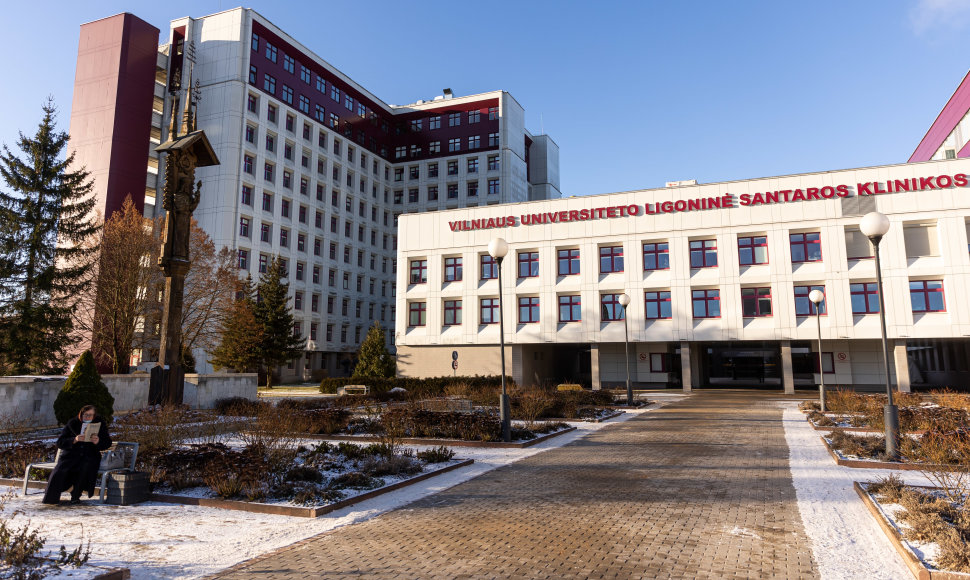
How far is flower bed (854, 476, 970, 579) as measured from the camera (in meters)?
4.88

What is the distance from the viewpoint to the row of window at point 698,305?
1330 inches

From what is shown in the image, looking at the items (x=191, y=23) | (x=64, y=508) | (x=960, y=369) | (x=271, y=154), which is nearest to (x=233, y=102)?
(x=271, y=154)

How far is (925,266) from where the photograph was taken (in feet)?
110

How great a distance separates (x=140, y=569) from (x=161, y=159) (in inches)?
2078

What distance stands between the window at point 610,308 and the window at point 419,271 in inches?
562

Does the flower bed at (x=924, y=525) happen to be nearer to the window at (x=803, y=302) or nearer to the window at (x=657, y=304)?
the window at (x=803, y=302)

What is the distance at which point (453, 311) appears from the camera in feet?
145

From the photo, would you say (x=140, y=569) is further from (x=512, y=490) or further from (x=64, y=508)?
(x=512, y=490)

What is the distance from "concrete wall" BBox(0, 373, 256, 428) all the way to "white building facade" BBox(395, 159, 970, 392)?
73.3ft

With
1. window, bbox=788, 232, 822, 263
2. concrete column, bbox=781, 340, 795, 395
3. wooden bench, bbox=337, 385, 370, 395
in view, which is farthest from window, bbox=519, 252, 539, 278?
concrete column, bbox=781, 340, 795, 395

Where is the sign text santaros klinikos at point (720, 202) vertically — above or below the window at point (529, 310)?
above

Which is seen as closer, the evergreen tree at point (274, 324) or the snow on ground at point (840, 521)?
the snow on ground at point (840, 521)

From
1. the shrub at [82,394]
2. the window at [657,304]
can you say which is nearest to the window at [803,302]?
the window at [657,304]

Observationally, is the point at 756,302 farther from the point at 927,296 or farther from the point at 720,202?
the point at 927,296
